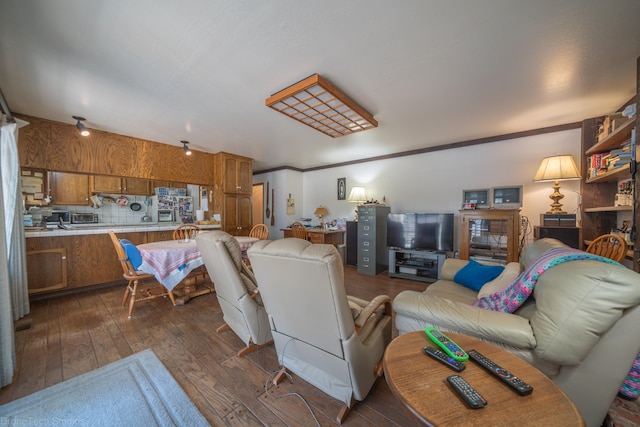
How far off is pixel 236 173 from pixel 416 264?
13.0ft

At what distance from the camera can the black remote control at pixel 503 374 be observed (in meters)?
0.70

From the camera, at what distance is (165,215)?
183 inches

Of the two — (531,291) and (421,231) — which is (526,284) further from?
(421,231)

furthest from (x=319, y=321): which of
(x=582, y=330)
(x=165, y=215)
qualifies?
(x=165, y=215)

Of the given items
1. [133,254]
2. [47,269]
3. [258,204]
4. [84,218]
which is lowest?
[47,269]

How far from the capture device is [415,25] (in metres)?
1.47

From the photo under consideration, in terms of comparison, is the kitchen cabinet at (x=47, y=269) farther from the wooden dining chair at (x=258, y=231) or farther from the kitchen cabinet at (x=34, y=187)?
the wooden dining chair at (x=258, y=231)

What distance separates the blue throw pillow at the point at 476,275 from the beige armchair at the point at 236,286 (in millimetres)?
1874

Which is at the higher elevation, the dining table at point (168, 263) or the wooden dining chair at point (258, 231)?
the wooden dining chair at point (258, 231)

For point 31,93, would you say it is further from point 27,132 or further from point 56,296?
point 56,296

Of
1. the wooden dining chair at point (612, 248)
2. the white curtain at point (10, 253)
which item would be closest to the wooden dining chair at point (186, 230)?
the white curtain at point (10, 253)

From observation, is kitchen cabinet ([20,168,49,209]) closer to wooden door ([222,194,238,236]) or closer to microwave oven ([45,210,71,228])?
microwave oven ([45,210,71,228])

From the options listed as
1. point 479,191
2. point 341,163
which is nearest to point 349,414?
point 479,191

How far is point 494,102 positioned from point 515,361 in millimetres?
2639
